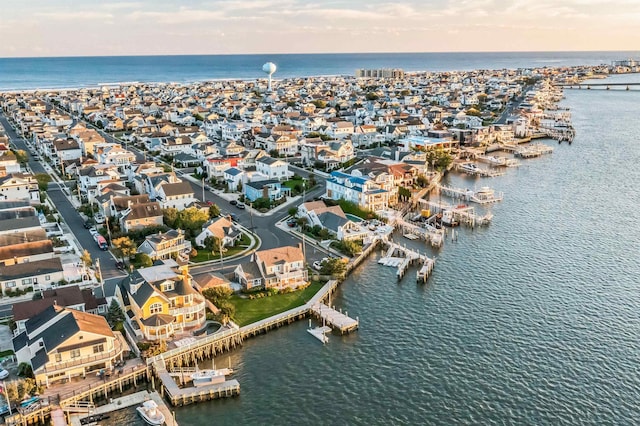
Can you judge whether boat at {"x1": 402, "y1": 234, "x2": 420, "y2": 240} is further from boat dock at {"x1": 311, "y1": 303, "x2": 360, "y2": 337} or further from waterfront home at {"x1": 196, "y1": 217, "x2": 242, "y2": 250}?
boat dock at {"x1": 311, "y1": 303, "x2": 360, "y2": 337}

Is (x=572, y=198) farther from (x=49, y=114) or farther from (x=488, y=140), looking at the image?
(x=49, y=114)

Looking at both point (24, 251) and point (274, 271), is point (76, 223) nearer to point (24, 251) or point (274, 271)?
point (24, 251)

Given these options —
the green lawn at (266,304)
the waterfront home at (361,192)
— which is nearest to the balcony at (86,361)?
the green lawn at (266,304)

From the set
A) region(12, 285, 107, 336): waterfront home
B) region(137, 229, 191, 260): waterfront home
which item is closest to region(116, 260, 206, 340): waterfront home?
region(12, 285, 107, 336): waterfront home

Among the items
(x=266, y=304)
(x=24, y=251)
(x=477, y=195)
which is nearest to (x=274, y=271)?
(x=266, y=304)

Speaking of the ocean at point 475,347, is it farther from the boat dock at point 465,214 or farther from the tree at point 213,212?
the tree at point 213,212
